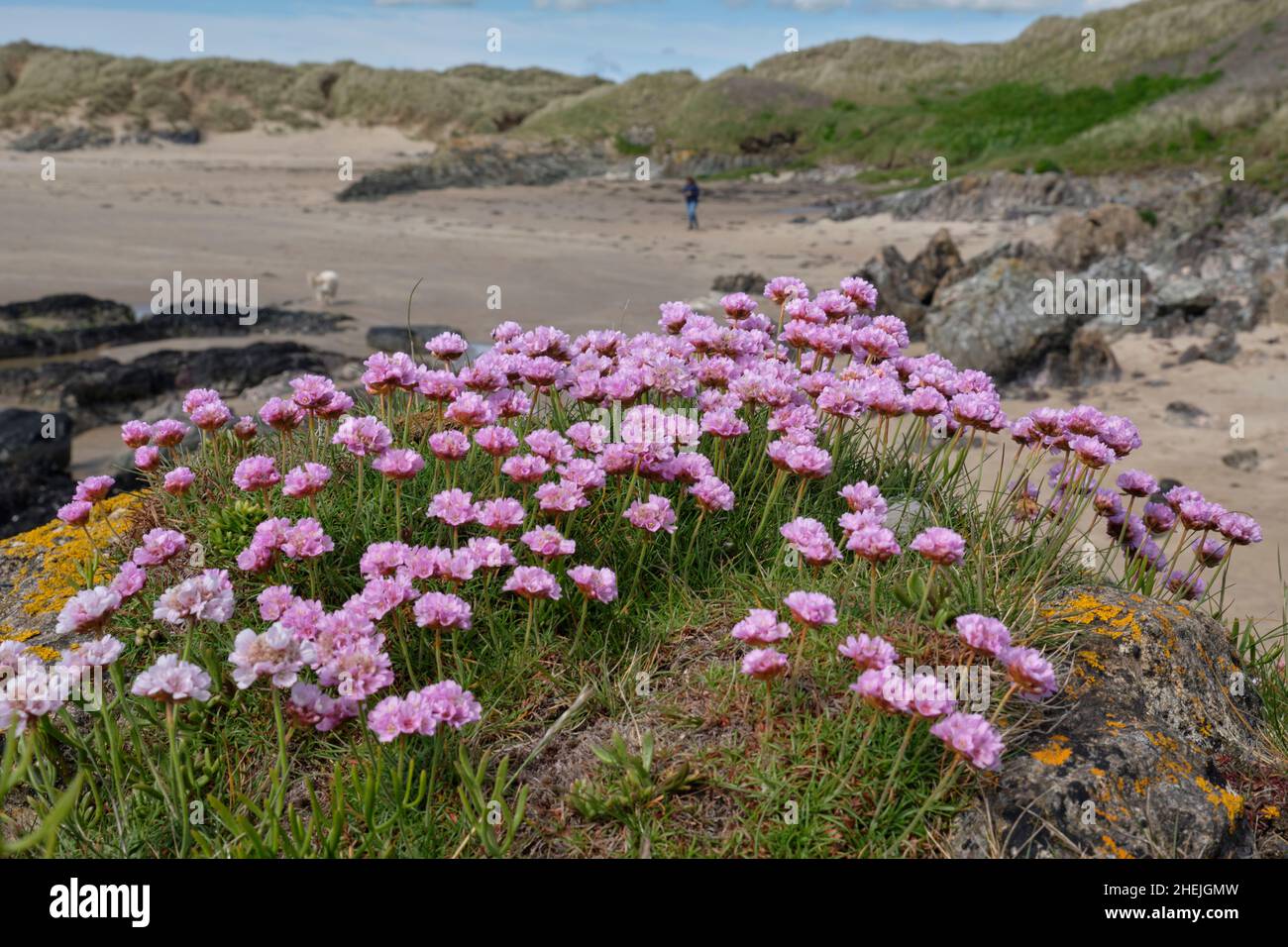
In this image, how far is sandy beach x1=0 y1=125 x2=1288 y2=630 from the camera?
1103 centimetres

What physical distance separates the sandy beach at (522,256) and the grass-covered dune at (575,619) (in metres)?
4.67

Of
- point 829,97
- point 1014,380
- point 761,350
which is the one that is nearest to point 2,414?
point 761,350

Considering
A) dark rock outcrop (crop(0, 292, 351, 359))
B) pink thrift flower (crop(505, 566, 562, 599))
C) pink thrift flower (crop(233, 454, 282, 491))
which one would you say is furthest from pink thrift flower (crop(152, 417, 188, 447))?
dark rock outcrop (crop(0, 292, 351, 359))

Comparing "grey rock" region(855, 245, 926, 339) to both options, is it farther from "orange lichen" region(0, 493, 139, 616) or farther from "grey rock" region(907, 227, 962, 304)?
"orange lichen" region(0, 493, 139, 616)

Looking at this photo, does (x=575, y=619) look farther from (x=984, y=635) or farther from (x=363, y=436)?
(x=984, y=635)

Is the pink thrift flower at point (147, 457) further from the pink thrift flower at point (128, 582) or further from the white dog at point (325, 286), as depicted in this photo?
the white dog at point (325, 286)

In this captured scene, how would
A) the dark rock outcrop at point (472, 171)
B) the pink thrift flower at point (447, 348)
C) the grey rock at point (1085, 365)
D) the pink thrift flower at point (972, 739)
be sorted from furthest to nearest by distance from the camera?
1. the dark rock outcrop at point (472, 171)
2. the grey rock at point (1085, 365)
3. the pink thrift flower at point (447, 348)
4. the pink thrift flower at point (972, 739)

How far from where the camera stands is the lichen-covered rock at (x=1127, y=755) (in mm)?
2436

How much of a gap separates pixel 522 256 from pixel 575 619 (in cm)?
2048

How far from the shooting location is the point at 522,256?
74.8 ft

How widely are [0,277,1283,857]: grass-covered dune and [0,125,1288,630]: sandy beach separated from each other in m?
4.67

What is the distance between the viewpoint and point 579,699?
279 centimetres

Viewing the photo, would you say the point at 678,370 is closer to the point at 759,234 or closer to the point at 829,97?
the point at 759,234

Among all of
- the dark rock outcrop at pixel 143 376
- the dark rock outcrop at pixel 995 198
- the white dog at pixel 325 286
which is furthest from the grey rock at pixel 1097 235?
the white dog at pixel 325 286
